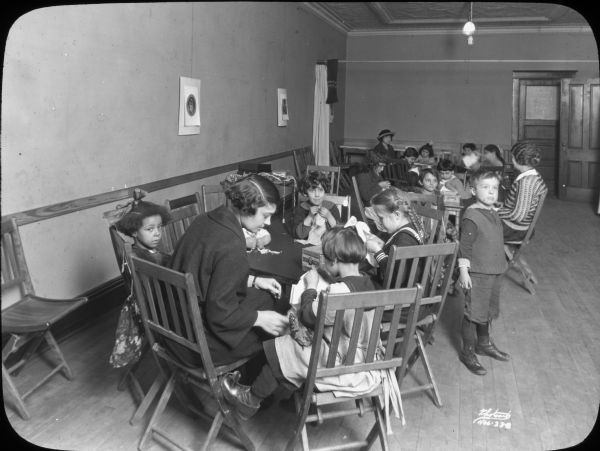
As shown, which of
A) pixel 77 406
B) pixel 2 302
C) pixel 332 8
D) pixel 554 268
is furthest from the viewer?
pixel 332 8

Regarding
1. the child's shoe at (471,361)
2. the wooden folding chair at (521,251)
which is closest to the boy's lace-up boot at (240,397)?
the child's shoe at (471,361)

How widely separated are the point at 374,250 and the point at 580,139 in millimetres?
6156

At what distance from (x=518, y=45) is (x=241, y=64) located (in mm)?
5274

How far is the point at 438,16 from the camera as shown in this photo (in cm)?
767

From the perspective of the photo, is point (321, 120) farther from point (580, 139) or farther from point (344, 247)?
point (344, 247)

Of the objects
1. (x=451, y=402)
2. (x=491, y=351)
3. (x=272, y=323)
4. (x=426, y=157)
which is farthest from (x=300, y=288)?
(x=426, y=157)

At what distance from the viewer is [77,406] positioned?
216 centimetres

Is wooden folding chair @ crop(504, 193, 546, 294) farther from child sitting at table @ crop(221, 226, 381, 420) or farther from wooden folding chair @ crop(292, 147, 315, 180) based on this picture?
wooden folding chair @ crop(292, 147, 315, 180)

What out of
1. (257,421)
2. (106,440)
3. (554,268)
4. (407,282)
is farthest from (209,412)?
(554,268)

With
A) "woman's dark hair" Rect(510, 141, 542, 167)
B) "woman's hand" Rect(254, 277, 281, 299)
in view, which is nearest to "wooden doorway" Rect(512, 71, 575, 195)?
"woman's dark hair" Rect(510, 141, 542, 167)

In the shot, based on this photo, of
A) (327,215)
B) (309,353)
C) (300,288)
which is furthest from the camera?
(327,215)

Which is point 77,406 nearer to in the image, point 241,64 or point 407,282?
point 407,282

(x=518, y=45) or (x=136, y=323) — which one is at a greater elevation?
(x=518, y=45)

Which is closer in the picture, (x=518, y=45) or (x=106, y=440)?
(x=106, y=440)
